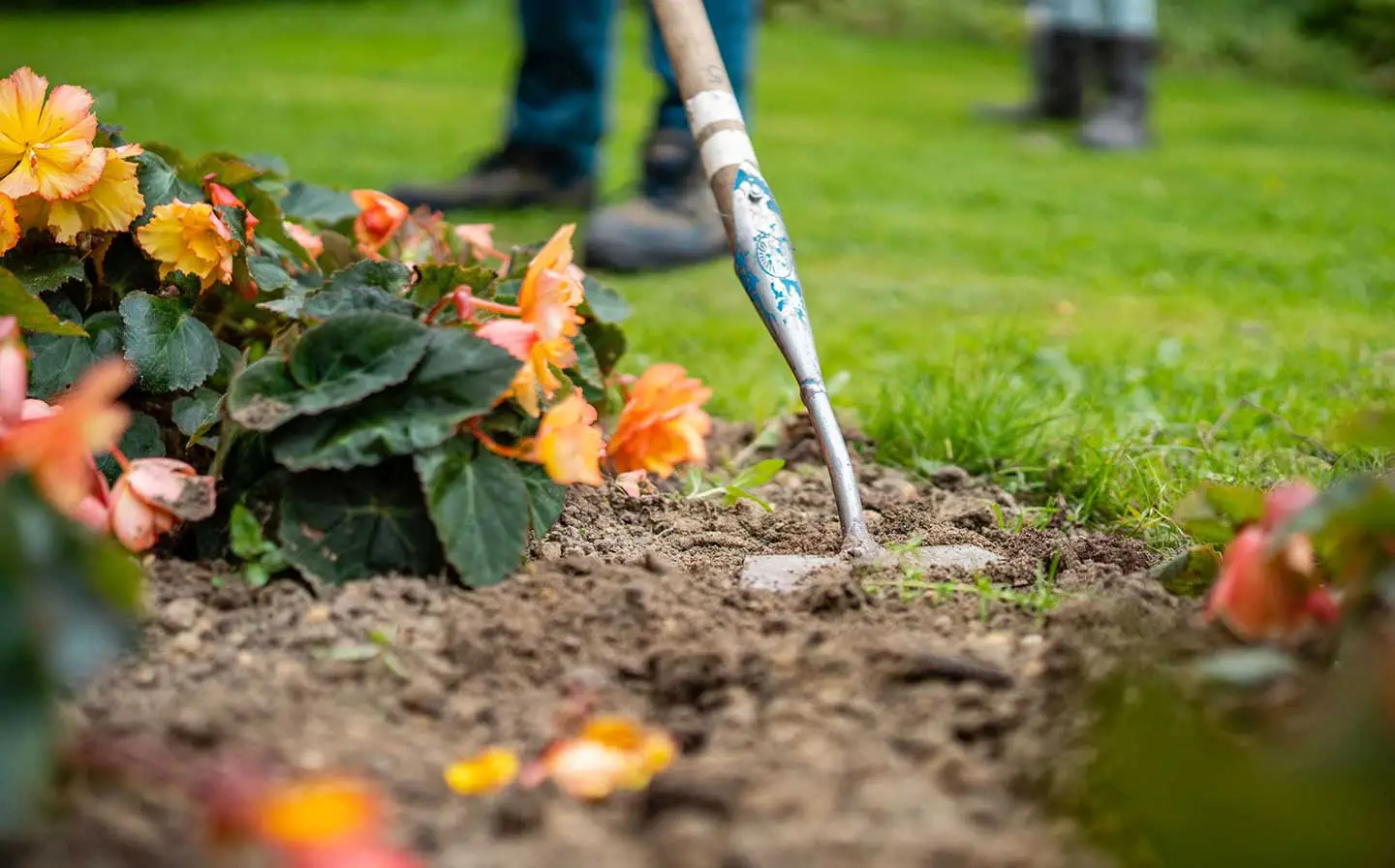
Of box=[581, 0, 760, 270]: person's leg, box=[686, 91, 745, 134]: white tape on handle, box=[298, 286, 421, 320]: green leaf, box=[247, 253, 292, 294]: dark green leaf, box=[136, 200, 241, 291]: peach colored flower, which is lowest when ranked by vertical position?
box=[581, 0, 760, 270]: person's leg

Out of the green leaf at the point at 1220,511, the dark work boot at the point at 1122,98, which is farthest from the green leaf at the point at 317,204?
the dark work boot at the point at 1122,98

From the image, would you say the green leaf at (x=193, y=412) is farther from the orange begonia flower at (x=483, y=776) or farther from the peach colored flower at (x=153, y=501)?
the orange begonia flower at (x=483, y=776)

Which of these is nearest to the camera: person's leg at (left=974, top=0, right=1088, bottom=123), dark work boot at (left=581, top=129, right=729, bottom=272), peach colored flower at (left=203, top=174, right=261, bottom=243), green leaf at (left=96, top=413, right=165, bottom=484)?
green leaf at (left=96, top=413, right=165, bottom=484)

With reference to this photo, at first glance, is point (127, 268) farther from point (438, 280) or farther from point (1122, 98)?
point (1122, 98)

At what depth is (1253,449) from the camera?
93.1 inches

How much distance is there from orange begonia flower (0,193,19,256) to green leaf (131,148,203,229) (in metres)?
0.16

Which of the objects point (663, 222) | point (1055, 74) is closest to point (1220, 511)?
point (663, 222)

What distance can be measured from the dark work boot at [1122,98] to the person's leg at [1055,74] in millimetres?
523

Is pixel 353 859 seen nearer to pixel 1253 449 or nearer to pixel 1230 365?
pixel 1253 449

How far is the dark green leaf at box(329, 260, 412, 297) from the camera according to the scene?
1654 millimetres

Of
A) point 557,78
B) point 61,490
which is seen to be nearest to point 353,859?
point 61,490

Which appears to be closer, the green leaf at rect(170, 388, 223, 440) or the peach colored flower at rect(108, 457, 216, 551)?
the peach colored flower at rect(108, 457, 216, 551)

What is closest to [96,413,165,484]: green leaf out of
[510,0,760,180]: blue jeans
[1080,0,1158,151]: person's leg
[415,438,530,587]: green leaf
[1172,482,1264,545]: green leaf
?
[415,438,530,587]: green leaf

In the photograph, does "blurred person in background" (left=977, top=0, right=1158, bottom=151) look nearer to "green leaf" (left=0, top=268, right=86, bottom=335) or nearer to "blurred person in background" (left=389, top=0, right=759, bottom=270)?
"blurred person in background" (left=389, top=0, right=759, bottom=270)
